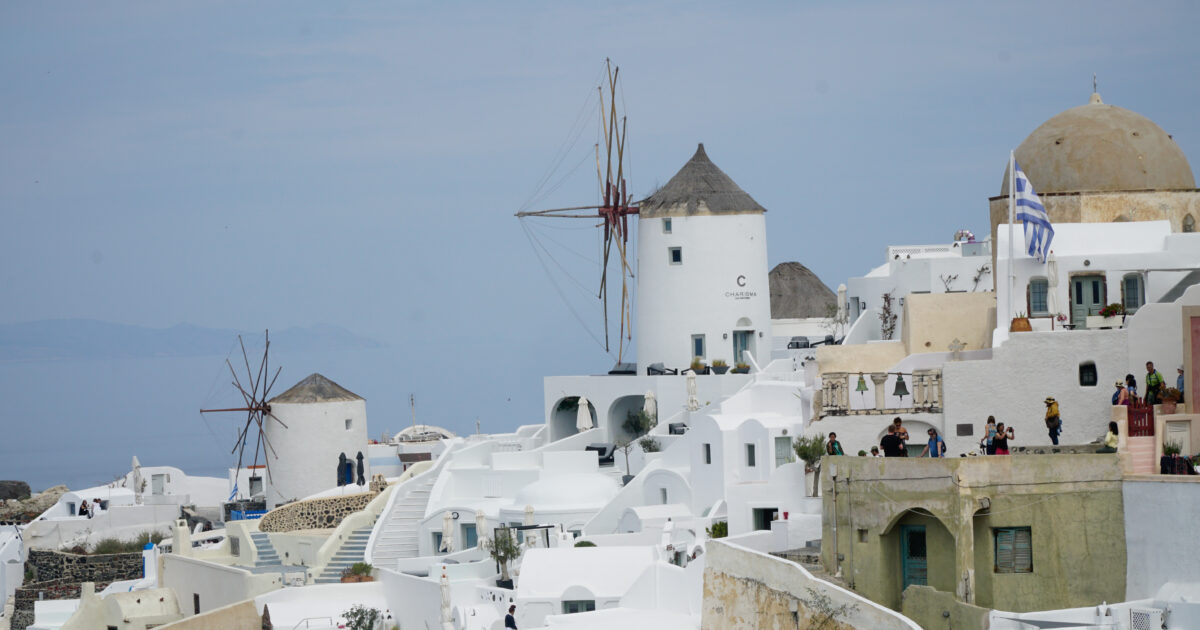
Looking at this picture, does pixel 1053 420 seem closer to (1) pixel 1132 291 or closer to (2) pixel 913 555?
(2) pixel 913 555

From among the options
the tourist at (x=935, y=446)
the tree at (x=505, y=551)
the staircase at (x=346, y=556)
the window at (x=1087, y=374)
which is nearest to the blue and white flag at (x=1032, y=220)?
the window at (x=1087, y=374)

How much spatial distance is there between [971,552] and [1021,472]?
3.92ft

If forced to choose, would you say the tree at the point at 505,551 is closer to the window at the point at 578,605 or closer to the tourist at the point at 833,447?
the window at the point at 578,605

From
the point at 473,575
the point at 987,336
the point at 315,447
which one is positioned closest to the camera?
the point at 987,336

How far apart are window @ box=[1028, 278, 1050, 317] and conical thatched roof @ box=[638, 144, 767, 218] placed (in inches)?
596

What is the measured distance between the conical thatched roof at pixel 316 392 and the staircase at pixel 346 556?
8292 millimetres

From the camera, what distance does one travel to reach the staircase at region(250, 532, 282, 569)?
1612 inches

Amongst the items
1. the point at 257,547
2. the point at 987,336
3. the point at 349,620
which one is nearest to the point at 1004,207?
the point at 987,336

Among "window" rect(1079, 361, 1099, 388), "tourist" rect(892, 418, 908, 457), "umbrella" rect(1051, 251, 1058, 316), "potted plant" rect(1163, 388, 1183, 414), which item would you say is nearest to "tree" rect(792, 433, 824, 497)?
"tourist" rect(892, 418, 908, 457)

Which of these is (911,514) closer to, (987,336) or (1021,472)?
(1021,472)

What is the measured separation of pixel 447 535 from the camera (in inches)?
1502

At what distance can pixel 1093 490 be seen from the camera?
2339 cm

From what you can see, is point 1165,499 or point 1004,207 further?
point 1004,207

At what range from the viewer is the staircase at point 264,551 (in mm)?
40938
